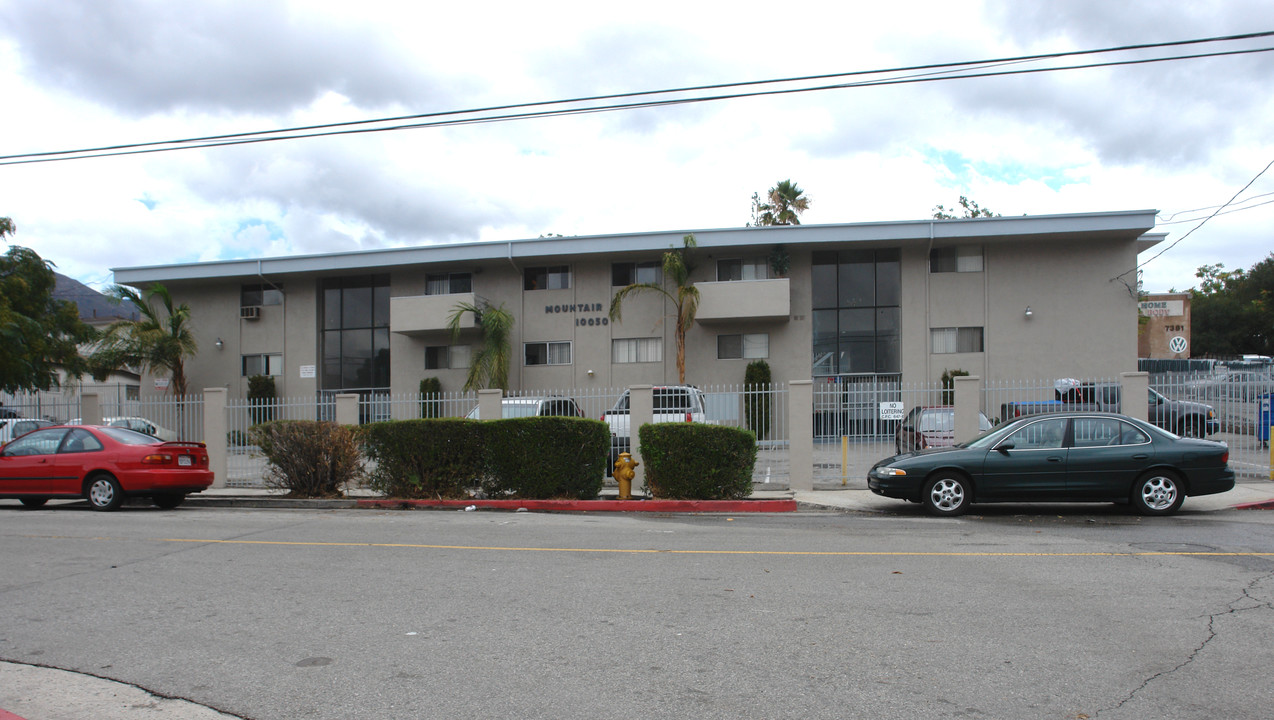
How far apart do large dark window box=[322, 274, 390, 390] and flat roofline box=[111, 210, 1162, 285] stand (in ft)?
5.10

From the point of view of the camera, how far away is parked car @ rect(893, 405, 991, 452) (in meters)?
16.3

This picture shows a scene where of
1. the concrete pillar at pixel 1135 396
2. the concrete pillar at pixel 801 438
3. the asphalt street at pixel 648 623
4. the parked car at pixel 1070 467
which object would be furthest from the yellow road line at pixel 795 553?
the concrete pillar at pixel 1135 396

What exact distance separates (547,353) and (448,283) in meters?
4.70

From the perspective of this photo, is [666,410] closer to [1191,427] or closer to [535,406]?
[535,406]

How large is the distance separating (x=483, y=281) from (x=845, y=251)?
12.6 m

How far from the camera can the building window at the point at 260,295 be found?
1265 inches

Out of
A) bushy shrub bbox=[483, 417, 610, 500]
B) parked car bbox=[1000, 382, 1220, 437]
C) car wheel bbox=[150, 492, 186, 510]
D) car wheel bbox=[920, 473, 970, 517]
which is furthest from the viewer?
parked car bbox=[1000, 382, 1220, 437]

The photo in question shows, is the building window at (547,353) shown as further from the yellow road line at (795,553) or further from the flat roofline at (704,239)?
the yellow road line at (795,553)

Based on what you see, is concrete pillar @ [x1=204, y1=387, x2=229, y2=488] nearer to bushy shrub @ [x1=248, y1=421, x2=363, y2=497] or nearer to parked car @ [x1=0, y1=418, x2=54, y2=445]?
bushy shrub @ [x1=248, y1=421, x2=363, y2=497]

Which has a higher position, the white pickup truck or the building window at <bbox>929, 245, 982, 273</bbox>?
the building window at <bbox>929, 245, 982, 273</bbox>

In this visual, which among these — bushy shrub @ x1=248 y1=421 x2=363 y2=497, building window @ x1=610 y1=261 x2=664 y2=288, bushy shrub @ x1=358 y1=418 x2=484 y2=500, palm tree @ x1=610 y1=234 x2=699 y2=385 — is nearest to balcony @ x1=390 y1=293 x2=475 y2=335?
building window @ x1=610 y1=261 x2=664 y2=288

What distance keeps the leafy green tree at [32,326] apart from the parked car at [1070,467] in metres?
21.4

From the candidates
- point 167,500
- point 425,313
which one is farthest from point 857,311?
point 167,500

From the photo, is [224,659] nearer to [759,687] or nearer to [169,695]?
[169,695]
